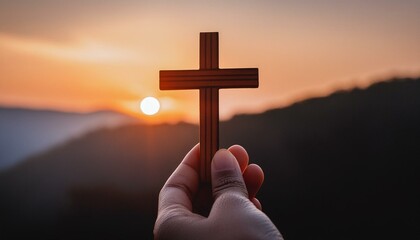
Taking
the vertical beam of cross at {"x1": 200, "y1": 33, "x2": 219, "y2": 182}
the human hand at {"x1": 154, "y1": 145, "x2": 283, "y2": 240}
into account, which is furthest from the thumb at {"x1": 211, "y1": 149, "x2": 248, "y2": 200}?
the vertical beam of cross at {"x1": 200, "y1": 33, "x2": 219, "y2": 182}

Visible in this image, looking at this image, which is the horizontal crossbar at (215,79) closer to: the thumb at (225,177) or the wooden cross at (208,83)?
the wooden cross at (208,83)

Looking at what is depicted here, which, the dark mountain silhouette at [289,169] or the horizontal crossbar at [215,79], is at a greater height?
the horizontal crossbar at [215,79]

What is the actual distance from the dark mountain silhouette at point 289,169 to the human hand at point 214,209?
2.96 metres

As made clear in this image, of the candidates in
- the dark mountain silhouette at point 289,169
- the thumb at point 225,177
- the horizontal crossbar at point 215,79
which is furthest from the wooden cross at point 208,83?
the dark mountain silhouette at point 289,169

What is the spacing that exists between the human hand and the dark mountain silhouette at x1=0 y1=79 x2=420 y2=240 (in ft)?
9.72

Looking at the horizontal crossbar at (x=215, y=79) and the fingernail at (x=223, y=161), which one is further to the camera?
the horizontal crossbar at (x=215, y=79)

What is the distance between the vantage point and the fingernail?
1.21 metres

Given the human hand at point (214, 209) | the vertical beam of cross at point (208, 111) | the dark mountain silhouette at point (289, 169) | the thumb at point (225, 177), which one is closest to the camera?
the human hand at point (214, 209)

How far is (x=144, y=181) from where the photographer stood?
529cm

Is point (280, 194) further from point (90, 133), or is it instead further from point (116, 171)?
point (90, 133)

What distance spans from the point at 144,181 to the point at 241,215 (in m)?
4.41

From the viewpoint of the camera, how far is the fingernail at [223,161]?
3.97 ft

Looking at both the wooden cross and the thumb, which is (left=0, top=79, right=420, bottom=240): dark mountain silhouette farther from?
the thumb

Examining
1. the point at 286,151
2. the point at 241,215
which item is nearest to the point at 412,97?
the point at 286,151
